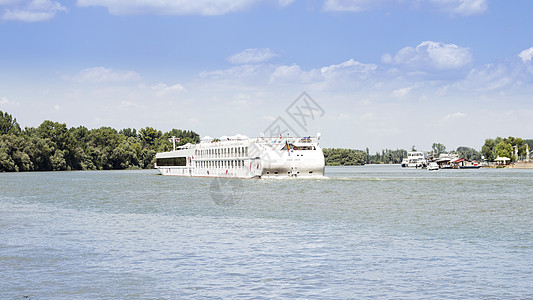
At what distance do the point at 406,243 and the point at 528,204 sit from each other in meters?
28.2

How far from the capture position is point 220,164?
376 feet

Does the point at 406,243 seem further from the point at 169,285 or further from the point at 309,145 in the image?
the point at 309,145

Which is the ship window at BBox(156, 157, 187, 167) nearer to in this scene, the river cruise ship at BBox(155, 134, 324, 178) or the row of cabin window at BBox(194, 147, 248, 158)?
the row of cabin window at BBox(194, 147, 248, 158)

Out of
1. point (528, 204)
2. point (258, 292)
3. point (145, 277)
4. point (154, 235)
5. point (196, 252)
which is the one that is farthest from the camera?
point (528, 204)

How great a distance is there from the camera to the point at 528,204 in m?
50.4

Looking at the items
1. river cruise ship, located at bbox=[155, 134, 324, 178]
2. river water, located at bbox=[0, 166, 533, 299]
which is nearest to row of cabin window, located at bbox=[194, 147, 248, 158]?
river cruise ship, located at bbox=[155, 134, 324, 178]

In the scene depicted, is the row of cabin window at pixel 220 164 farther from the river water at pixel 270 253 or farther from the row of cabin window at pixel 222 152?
the river water at pixel 270 253

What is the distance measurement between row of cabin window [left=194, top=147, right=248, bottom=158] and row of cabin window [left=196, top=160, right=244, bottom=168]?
1232 mm

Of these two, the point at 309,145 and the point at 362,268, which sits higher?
the point at 309,145

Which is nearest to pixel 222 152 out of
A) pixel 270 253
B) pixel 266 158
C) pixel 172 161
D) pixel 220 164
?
pixel 220 164

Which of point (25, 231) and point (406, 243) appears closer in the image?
point (406, 243)

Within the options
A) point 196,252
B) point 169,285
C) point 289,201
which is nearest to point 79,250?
point 196,252

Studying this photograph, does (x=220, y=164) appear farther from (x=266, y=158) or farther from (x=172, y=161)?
(x=172, y=161)

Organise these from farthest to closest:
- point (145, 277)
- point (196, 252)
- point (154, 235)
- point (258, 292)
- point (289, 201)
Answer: point (289, 201)
point (154, 235)
point (196, 252)
point (145, 277)
point (258, 292)
